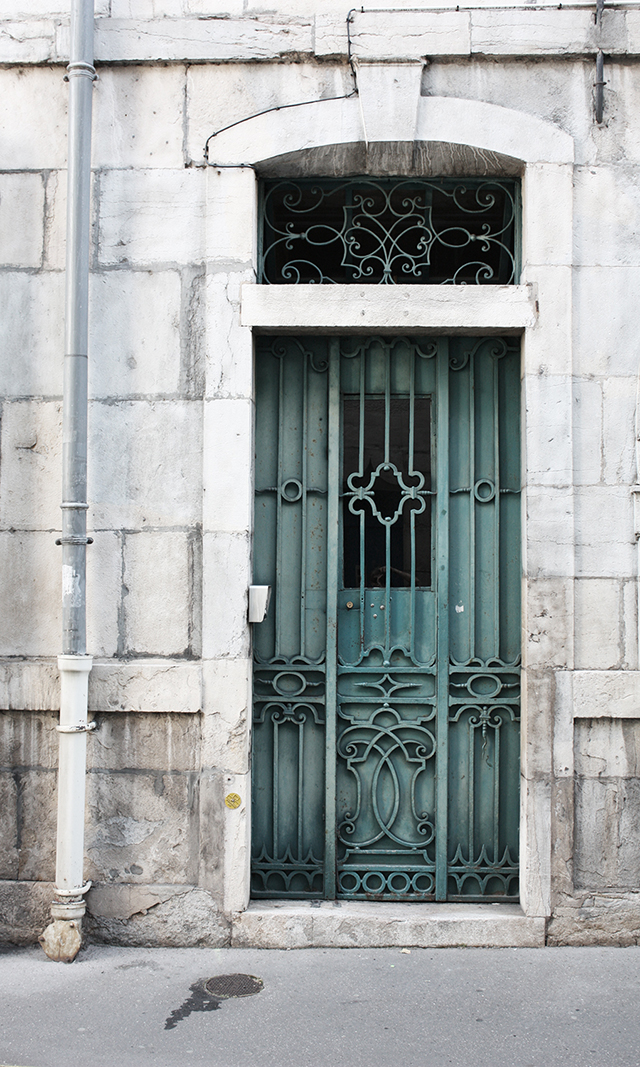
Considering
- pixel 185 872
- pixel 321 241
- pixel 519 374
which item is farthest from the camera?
pixel 321 241

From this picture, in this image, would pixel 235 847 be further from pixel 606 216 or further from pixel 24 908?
pixel 606 216

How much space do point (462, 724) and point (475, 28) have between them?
148 inches

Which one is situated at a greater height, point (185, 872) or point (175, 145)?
point (175, 145)

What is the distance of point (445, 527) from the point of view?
4.62m

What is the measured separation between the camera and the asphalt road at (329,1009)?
11.0 feet

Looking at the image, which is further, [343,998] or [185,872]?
[185,872]

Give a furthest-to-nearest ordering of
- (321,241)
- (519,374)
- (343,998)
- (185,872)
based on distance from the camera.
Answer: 1. (321,241)
2. (519,374)
3. (185,872)
4. (343,998)

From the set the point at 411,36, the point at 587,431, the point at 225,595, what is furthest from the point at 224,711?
the point at 411,36

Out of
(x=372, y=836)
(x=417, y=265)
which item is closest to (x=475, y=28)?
(x=417, y=265)

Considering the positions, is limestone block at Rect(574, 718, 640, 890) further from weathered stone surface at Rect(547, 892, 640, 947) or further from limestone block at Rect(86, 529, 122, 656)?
limestone block at Rect(86, 529, 122, 656)

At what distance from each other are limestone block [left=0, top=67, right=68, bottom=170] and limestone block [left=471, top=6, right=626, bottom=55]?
2.28 metres

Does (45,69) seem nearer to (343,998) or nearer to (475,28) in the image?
(475,28)

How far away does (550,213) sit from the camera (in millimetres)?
4410

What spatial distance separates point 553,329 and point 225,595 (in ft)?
7.35
